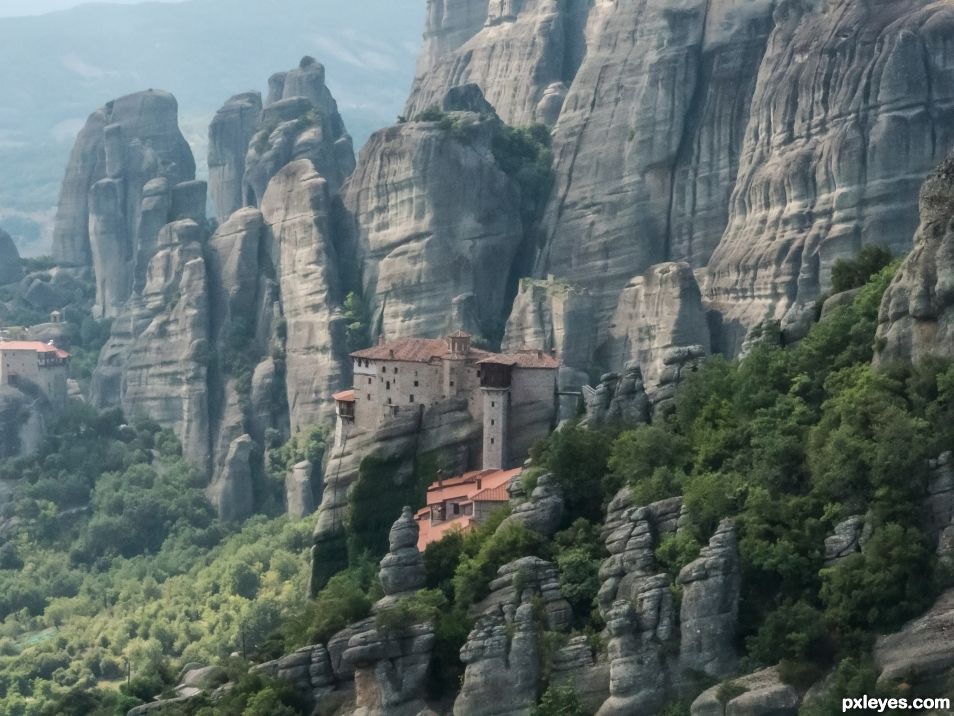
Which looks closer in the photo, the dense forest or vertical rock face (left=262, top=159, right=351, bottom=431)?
the dense forest

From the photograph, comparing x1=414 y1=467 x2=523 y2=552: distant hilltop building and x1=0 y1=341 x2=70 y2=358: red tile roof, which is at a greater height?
x1=0 y1=341 x2=70 y2=358: red tile roof

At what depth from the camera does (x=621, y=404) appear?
210 ft

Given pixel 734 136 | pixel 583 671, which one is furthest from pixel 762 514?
pixel 734 136

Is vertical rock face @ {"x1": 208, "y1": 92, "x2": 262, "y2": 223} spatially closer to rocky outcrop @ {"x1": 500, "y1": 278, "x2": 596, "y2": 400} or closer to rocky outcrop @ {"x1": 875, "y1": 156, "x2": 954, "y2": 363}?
rocky outcrop @ {"x1": 500, "y1": 278, "x2": 596, "y2": 400}

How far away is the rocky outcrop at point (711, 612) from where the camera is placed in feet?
171

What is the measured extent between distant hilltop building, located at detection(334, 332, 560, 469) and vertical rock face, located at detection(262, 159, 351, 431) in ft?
75.3

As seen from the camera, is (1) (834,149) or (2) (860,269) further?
(1) (834,149)

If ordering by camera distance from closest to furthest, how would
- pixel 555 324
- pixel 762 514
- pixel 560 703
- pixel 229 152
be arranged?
pixel 560 703 → pixel 762 514 → pixel 555 324 → pixel 229 152

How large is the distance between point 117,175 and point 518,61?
67.9ft

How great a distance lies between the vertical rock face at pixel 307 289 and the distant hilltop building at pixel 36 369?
10.4 m

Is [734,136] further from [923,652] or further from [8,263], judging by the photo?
[923,652]

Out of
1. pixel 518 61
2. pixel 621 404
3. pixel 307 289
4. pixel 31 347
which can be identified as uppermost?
pixel 518 61

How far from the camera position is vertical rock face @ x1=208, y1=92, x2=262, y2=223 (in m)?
129

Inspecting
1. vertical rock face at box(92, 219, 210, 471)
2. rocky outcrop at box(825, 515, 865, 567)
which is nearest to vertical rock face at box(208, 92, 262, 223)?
vertical rock face at box(92, 219, 210, 471)
